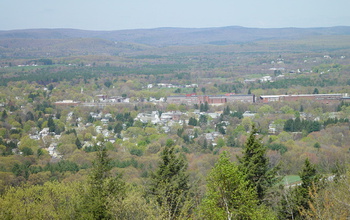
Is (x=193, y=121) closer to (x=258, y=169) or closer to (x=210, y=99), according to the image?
(x=210, y=99)

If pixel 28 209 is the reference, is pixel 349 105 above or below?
below

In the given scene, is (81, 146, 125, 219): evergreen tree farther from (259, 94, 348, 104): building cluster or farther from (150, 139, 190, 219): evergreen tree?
(259, 94, 348, 104): building cluster

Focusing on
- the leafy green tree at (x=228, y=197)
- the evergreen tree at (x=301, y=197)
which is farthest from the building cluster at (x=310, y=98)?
the leafy green tree at (x=228, y=197)

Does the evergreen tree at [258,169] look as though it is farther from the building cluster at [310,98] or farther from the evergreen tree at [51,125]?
the building cluster at [310,98]

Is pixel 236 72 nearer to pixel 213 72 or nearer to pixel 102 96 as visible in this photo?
pixel 213 72

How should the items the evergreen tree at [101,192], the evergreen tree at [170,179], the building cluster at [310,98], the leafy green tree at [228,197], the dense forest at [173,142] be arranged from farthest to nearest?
the building cluster at [310,98]
the evergreen tree at [170,179]
the dense forest at [173,142]
the evergreen tree at [101,192]
the leafy green tree at [228,197]

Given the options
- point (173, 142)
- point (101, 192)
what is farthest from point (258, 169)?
point (173, 142)

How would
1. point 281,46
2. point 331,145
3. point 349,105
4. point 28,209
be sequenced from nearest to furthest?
1. point 28,209
2. point 331,145
3. point 349,105
4. point 281,46

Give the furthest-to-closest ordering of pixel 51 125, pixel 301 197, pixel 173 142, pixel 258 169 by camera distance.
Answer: pixel 51 125 < pixel 173 142 < pixel 301 197 < pixel 258 169

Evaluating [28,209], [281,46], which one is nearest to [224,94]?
[28,209]
